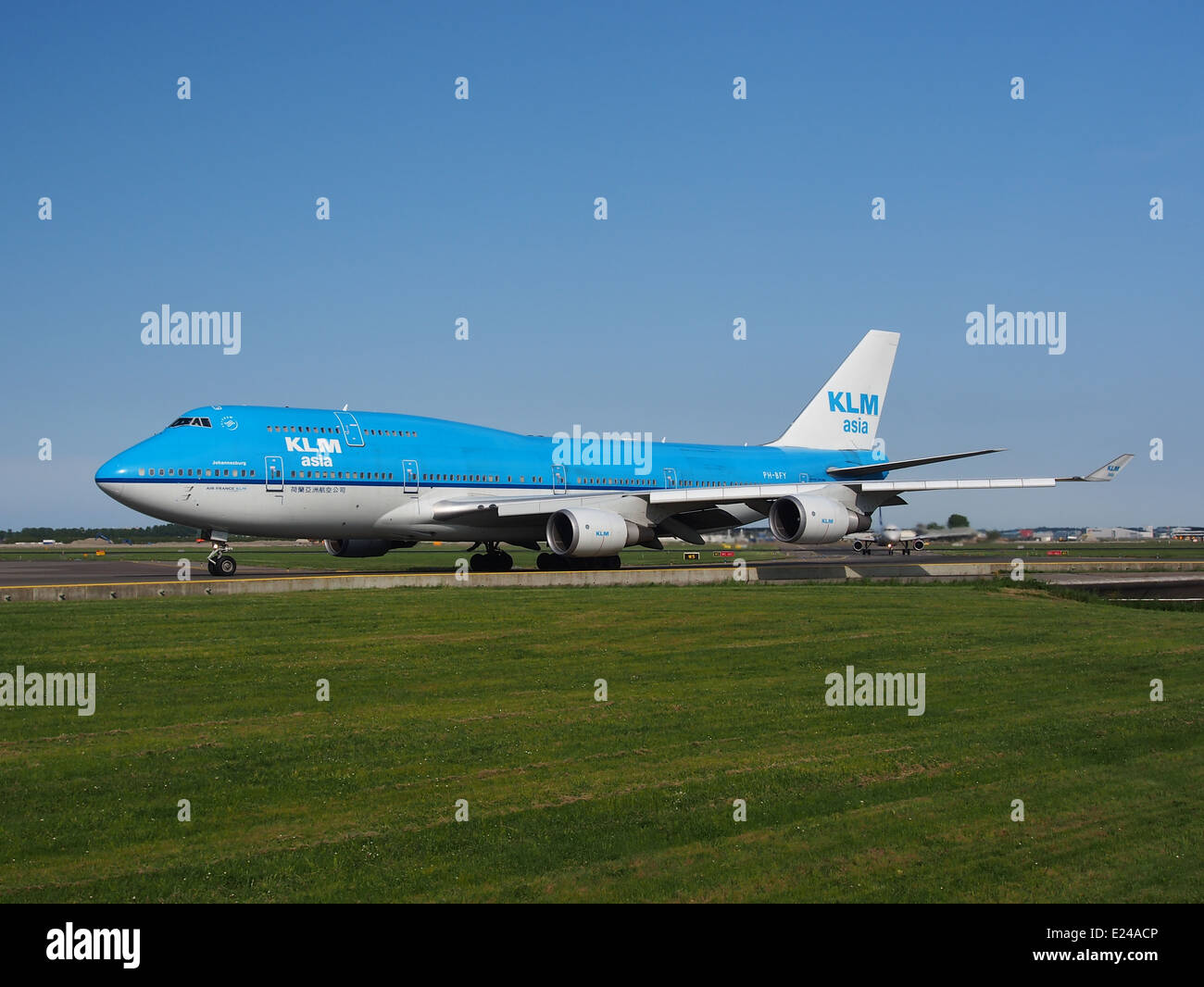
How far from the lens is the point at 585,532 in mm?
36469

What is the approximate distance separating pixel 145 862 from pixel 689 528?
36973mm

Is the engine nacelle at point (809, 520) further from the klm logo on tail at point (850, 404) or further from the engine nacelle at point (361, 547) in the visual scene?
the klm logo on tail at point (850, 404)

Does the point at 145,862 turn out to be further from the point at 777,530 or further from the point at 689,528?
the point at 689,528

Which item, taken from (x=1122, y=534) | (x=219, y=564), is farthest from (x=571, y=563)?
(x=1122, y=534)

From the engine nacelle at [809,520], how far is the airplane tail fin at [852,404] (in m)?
14.0

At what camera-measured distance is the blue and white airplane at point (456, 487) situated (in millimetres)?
33594

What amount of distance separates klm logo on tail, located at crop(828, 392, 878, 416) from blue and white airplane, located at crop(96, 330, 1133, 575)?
20.9 feet

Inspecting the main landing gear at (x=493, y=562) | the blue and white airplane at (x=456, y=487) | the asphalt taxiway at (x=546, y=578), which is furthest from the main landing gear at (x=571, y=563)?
the asphalt taxiway at (x=546, y=578)

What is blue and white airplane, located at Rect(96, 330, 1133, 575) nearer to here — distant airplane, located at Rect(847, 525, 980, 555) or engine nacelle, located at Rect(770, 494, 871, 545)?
engine nacelle, located at Rect(770, 494, 871, 545)

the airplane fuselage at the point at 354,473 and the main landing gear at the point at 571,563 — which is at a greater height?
the airplane fuselage at the point at 354,473

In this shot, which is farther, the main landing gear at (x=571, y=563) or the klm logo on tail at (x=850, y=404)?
the klm logo on tail at (x=850, y=404)

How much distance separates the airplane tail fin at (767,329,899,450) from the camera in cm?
5341
